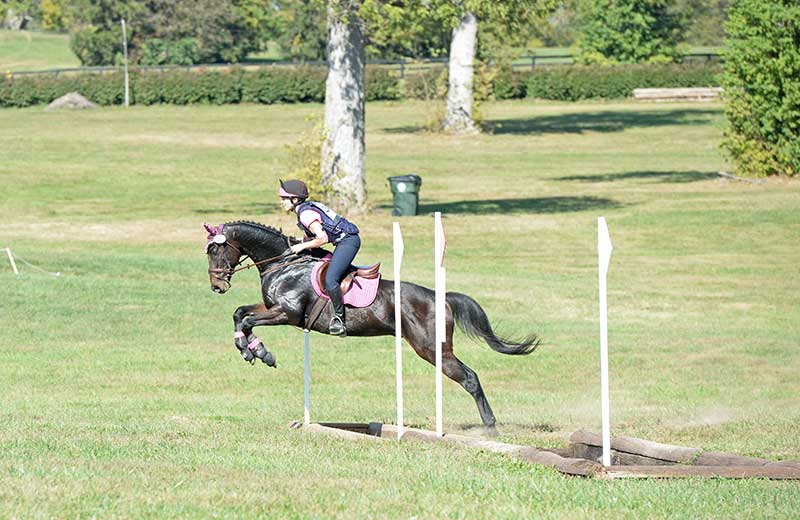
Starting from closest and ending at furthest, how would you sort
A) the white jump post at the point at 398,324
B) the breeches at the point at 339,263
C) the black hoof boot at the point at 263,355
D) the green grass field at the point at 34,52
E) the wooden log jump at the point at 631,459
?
the wooden log jump at the point at 631,459
the white jump post at the point at 398,324
the black hoof boot at the point at 263,355
the breeches at the point at 339,263
the green grass field at the point at 34,52

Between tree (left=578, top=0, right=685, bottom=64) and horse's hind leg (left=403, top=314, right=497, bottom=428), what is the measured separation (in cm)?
9541

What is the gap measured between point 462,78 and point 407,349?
42074mm

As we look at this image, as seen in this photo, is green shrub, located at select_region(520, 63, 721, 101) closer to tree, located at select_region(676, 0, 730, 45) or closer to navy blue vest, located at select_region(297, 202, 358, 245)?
tree, located at select_region(676, 0, 730, 45)

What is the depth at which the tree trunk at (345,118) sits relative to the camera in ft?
118

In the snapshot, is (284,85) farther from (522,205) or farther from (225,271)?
(225,271)

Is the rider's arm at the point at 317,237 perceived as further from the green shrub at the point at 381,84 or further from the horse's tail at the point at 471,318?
the green shrub at the point at 381,84

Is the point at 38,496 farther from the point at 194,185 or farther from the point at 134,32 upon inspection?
the point at 134,32

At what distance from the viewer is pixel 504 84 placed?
82.7 metres

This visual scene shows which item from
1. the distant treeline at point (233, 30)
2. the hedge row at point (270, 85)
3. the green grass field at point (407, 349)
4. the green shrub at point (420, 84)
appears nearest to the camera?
the green grass field at point (407, 349)

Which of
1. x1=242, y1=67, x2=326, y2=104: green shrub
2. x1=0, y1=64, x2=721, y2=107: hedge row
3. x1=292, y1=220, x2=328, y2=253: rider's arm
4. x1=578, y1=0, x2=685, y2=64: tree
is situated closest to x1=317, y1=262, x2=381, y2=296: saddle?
x1=292, y1=220, x2=328, y2=253: rider's arm

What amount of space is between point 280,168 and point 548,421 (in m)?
36.9

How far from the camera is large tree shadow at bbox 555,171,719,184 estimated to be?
4656 centimetres

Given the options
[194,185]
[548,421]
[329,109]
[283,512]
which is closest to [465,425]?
[548,421]

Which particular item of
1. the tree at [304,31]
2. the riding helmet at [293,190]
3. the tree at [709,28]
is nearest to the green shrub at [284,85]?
the tree at [304,31]
